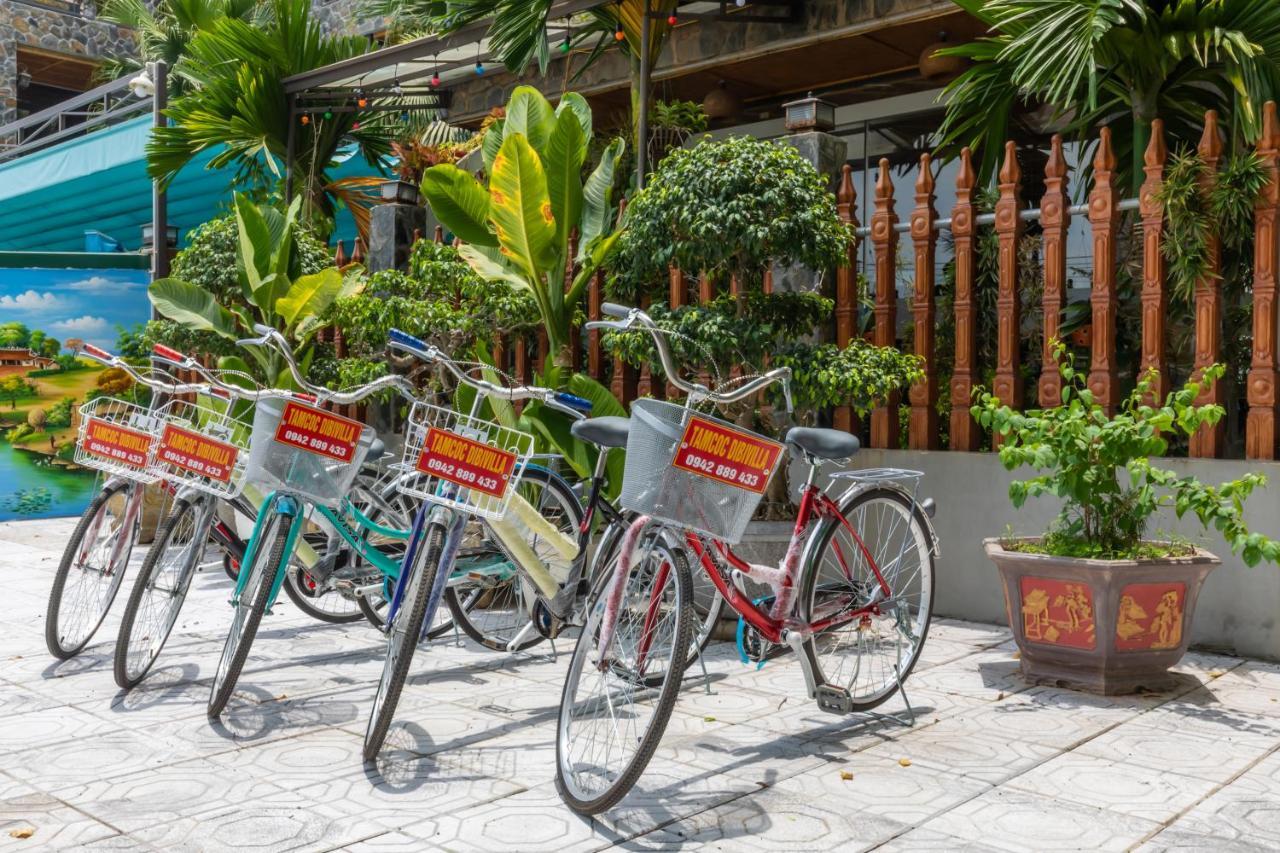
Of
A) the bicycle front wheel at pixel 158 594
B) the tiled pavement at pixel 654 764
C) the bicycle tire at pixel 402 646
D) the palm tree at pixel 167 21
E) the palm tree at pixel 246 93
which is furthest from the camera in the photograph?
the palm tree at pixel 167 21

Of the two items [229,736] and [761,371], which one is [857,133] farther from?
[229,736]

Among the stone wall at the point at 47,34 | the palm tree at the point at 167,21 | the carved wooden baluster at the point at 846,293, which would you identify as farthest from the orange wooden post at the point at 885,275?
the stone wall at the point at 47,34

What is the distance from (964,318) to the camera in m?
6.05

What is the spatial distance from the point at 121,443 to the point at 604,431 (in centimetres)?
209

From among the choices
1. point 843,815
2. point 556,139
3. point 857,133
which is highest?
point 857,133

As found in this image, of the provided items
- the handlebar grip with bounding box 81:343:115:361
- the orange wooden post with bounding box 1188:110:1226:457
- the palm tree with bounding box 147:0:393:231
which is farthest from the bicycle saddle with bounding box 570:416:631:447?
the palm tree with bounding box 147:0:393:231

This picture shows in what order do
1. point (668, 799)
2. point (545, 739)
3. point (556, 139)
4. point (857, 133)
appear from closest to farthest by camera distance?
point (668, 799)
point (545, 739)
point (556, 139)
point (857, 133)

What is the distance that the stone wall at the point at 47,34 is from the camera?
20297 millimetres

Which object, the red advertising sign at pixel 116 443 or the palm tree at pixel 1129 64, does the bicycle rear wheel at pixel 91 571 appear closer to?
the red advertising sign at pixel 116 443

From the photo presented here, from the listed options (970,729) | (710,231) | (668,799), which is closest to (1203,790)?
(970,729)

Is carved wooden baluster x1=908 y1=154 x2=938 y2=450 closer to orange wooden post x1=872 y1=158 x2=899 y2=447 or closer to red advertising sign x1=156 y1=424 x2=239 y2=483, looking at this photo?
orange wooden post x1=872 y1=158 x2=899 y2=447

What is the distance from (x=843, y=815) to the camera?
3357 millimetres

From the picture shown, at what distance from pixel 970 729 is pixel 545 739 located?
1473 mm

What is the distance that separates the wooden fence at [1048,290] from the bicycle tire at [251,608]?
8.58ft
